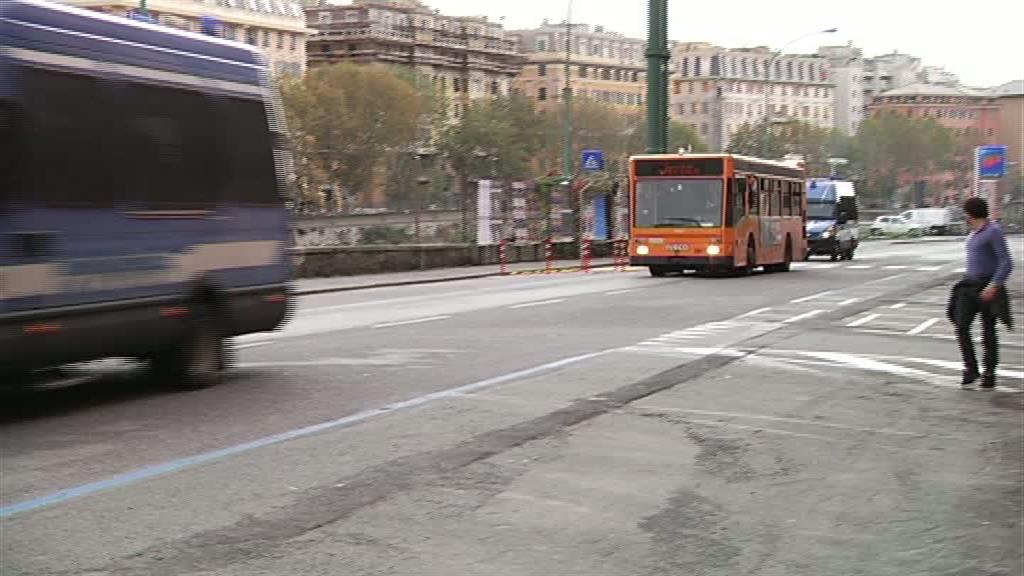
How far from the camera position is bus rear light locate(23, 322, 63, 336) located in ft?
30.5

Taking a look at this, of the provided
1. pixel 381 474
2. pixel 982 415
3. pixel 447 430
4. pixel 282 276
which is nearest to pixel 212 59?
pixel 282 276

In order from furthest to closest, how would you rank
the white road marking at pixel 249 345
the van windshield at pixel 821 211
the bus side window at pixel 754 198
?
the van windshield at pixel 821 211 → the bus side window at pixel 754 198 → the white road marking at pixel 249 345

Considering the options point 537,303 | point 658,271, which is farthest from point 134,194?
point 658,271

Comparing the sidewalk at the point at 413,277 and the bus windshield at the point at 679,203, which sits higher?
the bus windshield at the point at 679,203

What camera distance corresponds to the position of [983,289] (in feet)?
40.4

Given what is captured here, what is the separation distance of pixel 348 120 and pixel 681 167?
71.0 meters

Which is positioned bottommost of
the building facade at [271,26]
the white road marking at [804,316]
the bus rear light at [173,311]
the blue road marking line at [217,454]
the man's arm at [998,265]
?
the white road marking at [804,316]

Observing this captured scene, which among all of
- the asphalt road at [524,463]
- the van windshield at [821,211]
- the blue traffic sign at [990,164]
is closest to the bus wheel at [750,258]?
the blue traffic sign at [990,164]

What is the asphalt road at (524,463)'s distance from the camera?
6.14 meters

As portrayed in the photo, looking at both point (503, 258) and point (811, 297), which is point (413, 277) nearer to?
point (503, 258)

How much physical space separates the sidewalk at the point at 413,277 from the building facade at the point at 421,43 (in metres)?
110

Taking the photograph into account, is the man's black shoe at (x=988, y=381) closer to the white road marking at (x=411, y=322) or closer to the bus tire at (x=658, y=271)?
the white road marking at (x=411, y=322)

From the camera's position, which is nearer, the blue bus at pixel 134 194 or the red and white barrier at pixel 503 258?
the blue bus at pixel 134 194

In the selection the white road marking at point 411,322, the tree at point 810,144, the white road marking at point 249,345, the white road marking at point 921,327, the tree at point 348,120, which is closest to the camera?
the white road marking at point 249,345
